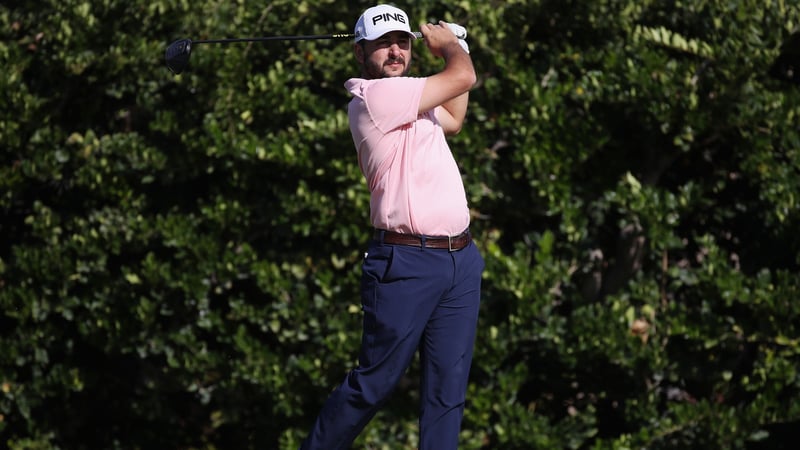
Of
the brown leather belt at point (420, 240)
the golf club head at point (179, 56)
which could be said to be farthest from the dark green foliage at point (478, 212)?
the brown leather belt at point (420, 240)

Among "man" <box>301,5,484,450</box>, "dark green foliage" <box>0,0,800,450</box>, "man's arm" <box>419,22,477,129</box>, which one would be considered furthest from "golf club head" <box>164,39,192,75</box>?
"dark green foliage" <box>0,0,800,450</box>

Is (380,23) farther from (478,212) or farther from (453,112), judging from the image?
(478,212)

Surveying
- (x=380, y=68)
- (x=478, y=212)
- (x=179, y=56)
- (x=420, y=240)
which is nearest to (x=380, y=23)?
(x=380, y=68)

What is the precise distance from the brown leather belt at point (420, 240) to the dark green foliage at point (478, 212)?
1602 mm

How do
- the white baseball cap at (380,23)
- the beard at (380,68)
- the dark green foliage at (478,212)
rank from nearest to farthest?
1. the white baseball cap at (380,23)
2. the beard at (380,68)
3. the dark green foliage at (478,212)

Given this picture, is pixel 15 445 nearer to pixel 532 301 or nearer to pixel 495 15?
pixel 532 301

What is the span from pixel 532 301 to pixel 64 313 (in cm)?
252

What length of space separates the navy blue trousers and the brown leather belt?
0.06ft

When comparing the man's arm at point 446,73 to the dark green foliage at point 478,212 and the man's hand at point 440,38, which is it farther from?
the dark green foliage at point 478,212

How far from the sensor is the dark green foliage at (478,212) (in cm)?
602

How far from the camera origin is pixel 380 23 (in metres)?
4.35

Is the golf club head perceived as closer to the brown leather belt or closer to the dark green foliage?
the brown leather belt

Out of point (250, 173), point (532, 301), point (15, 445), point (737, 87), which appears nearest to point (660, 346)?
point (532, 301)

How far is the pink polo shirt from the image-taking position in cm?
429
